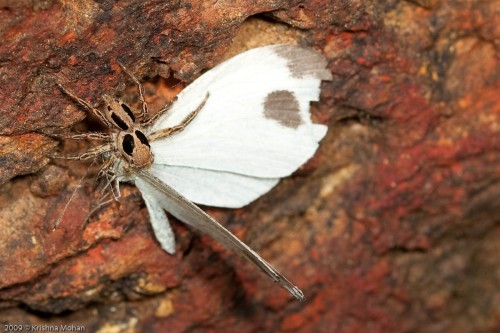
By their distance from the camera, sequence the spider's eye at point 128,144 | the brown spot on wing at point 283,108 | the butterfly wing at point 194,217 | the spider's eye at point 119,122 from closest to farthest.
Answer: the butterfly wing at point 194,217 < the spider's eye at point 119,122 < the spider's eye at point 128,144 < the brown spot on wing at point 283,108

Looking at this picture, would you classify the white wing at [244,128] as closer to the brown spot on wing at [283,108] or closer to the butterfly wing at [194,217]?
the brown spot on wing at [283,108]

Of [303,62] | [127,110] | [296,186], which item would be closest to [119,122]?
[127,110]

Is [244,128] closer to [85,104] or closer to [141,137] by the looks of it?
[141,137]

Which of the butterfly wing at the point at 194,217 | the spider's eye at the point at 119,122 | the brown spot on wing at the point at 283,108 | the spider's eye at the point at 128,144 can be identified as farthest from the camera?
the brown spot on wing at the point at 283,108

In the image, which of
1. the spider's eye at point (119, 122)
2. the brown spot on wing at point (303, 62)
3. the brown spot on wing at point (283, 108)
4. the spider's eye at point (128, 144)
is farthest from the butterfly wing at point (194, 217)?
the brown spot on wing at point (303, 62)

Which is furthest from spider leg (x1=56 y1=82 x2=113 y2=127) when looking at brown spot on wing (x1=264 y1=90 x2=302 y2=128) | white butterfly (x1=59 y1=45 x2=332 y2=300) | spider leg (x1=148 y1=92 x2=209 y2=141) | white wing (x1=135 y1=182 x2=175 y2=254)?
brown spot on wing (x1=264 y1=90 x2=302 y2=128)

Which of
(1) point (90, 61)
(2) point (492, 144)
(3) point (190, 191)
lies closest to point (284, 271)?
(3) point (190, 191)
